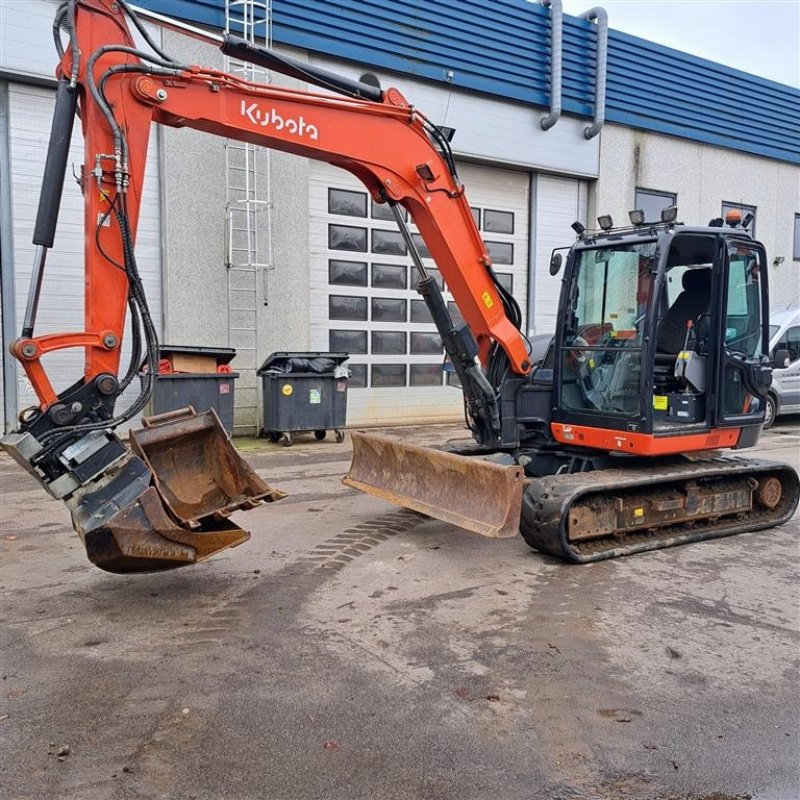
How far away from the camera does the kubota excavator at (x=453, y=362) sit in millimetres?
4305

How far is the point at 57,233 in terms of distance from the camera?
10.5m

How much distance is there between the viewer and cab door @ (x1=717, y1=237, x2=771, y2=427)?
625 cm

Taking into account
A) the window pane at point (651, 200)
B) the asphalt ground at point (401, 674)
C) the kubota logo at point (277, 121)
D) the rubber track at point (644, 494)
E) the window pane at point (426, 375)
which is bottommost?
the asphalt ground at point (401, 674)

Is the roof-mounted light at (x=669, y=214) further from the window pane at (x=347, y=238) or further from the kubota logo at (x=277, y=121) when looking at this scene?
the window pane at (x=347, y=238)

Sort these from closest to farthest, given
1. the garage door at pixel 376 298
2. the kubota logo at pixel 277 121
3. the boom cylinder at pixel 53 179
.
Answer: the boom cylinder at pixel 53 179
the kubota logo at pixel 277 121
the garage door at pixel 376 298

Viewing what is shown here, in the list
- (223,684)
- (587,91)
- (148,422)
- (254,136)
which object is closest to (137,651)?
(223,684)

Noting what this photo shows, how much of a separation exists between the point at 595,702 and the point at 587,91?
1381 centimetres

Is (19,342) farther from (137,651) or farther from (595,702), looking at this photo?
(595,702)

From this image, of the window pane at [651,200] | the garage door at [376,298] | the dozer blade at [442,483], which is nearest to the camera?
the dozer blade at [442,483]

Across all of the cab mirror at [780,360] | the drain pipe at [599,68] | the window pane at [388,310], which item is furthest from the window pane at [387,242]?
the cab mirror at [780,360]

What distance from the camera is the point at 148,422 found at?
518 cm

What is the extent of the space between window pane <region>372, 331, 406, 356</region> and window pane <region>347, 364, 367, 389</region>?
1.16ft

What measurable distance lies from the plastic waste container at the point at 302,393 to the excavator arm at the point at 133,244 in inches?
211

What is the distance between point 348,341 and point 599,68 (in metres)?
7.35
